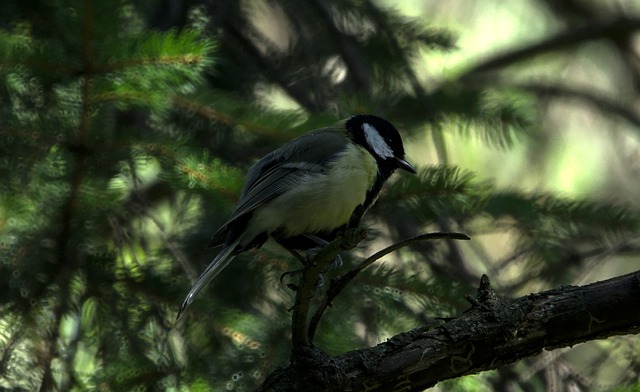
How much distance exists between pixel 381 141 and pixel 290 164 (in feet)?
1.19

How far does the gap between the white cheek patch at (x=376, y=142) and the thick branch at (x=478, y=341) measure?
3.95 ft

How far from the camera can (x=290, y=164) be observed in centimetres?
323

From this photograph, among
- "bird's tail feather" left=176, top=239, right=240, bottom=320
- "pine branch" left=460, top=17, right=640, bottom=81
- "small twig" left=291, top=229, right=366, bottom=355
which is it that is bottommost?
"bird's tail feather" left=176, top=239, right=240, bottom=320

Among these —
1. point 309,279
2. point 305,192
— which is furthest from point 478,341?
point 305,192

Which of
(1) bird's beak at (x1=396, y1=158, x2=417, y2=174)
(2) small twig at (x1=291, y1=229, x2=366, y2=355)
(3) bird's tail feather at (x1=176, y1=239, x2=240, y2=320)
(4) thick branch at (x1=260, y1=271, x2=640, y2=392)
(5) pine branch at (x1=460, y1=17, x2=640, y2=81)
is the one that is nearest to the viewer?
(2) small twig at (x1=291, y1=229, x2=366, y2=355)

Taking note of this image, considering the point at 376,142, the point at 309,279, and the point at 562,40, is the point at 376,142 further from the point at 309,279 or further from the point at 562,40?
the point at 562,40

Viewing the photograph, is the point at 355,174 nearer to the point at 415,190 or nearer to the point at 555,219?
the point at 415,190

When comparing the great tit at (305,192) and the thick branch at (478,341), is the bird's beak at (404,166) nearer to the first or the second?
the great tit at (305,192)

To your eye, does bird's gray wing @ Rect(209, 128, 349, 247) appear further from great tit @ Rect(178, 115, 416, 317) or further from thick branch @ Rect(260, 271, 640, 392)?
thick branch @ Rect(260, 271, 640, 392)

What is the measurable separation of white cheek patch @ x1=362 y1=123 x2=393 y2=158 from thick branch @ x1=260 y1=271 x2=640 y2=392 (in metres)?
1.20

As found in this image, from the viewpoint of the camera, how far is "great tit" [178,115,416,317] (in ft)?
9.91

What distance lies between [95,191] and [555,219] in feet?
5.32

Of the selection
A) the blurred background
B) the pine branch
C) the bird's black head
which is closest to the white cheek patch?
the bird's black head

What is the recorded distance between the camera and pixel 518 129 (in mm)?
3512
